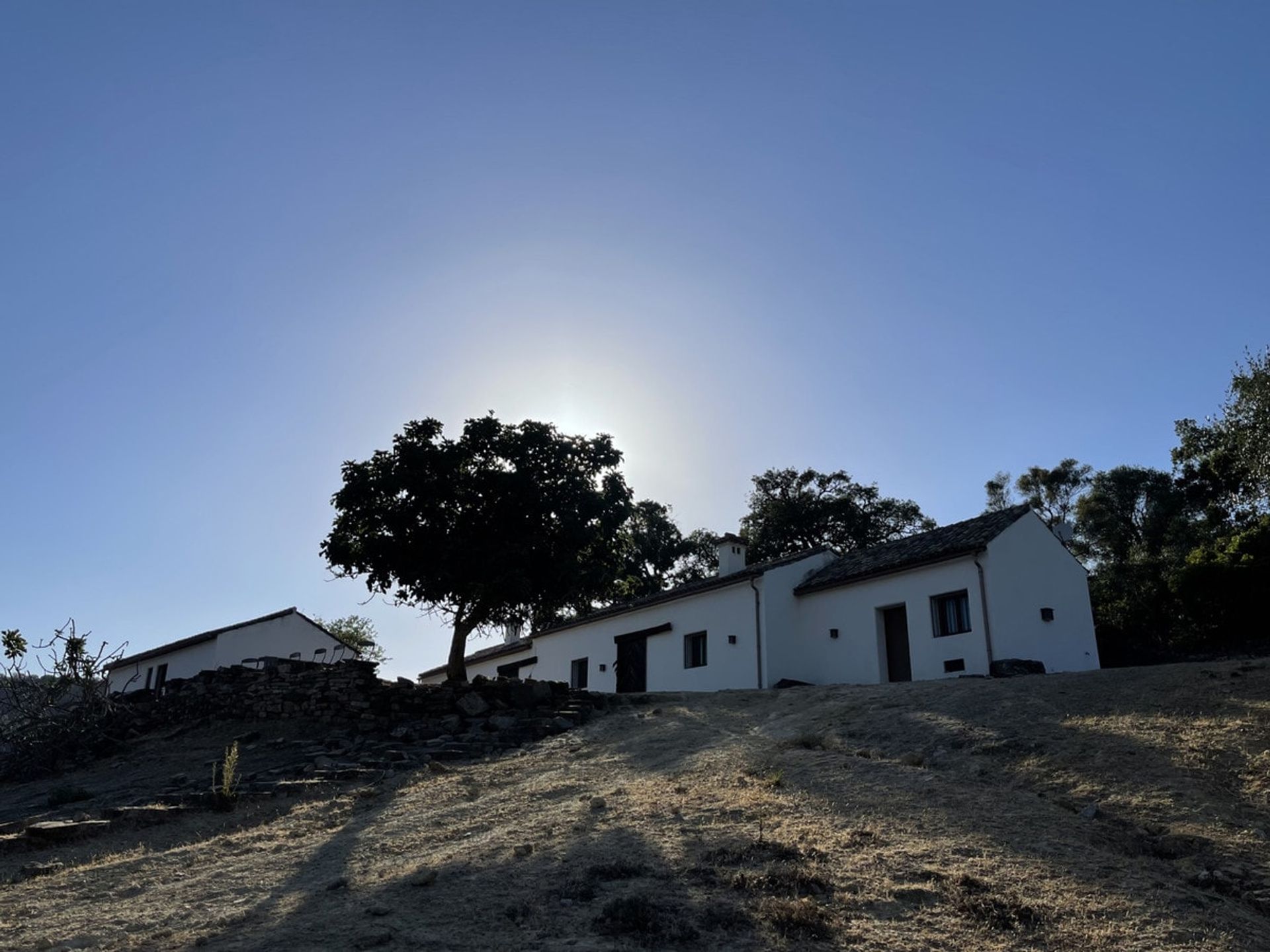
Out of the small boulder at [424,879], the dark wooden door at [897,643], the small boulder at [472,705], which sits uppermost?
the dark wooden door at [897,643]

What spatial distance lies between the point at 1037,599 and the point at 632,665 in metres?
12.7

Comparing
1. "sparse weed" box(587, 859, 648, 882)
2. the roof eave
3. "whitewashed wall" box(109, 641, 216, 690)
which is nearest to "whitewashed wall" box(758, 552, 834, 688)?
the roof eave

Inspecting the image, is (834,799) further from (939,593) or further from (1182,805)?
Result: (939,593)

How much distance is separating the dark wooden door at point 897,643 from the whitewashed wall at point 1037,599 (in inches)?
97.6

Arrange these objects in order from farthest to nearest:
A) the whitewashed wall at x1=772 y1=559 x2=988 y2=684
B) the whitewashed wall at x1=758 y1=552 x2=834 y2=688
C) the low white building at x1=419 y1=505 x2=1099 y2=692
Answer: the whitewashed wall at x1=758 y1=552 x2=834 y2=688 < the low white building at x1=419 y1=505 x2=1099 y2=692 < the whitewashed wall at x1=772 y1=559 x2=988 y2=684

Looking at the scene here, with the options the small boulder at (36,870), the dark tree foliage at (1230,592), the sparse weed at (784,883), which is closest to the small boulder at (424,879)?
the sparse weed at (784,883)

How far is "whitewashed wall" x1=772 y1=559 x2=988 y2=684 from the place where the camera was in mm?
22500

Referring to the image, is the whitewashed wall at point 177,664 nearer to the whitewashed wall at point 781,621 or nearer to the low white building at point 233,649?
the low white building at point 233,649

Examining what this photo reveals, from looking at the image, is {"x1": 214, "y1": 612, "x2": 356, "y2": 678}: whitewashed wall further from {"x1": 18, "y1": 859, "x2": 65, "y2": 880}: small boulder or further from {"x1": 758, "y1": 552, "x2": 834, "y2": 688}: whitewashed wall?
{"x1": 18, "y1": 859, "x2": 65, "y2": 880}: small boulder

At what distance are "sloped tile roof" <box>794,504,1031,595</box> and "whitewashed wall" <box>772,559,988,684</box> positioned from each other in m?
0.23

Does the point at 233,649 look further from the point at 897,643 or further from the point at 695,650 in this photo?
the point at 897,643

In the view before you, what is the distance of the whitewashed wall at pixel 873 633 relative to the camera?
22500mm

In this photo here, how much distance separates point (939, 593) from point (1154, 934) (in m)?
17.1

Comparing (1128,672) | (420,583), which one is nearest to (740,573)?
(420,583)
